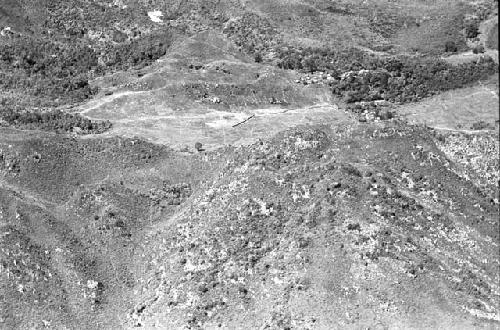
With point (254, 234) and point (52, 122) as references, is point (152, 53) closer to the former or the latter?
point (52, 122)

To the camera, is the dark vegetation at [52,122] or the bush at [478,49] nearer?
the dark vegetation at [52,122]

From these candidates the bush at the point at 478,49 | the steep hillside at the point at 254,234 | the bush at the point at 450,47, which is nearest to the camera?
the steep hillside at the point at 254,234

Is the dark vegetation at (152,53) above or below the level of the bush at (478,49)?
below

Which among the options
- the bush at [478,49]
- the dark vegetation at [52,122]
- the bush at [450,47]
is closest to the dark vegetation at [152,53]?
the bush at [450,47]

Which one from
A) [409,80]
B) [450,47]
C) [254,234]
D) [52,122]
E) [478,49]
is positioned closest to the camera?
[254,234]

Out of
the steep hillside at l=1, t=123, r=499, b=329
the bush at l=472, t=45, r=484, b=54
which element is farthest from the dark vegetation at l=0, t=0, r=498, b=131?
the steep hillside at l=1, t=123, r=499, b=329

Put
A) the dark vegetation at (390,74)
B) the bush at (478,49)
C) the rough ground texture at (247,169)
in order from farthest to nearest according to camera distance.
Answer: the bush at (478,49) < the dark vegetation at (390,74) < the rough ground texture at (247,169)

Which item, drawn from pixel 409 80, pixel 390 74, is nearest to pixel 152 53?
pixel 390 74

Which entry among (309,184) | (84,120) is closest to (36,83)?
(84,120)

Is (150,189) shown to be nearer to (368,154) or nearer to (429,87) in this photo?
(368,154)

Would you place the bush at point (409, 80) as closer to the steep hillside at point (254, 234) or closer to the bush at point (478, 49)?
the bush at point (478, 49)
